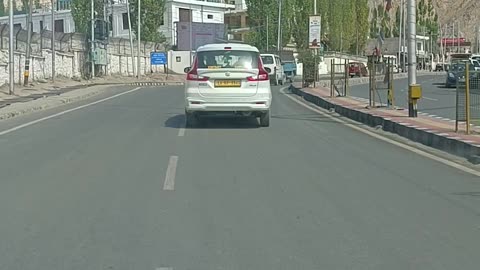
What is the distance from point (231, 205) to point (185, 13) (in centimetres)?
8635

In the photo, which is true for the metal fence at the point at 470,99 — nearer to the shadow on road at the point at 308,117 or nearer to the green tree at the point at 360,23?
the shadow on road at the point at 308,117

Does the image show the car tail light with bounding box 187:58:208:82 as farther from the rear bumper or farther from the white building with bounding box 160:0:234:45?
the white building with bounding box 160:0:234:45

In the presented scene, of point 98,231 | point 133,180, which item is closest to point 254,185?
point 133,180

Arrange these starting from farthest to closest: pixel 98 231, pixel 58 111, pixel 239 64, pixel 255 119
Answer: pixel 58 111
pixel 255 119
pixel 239 64
pixel 98 231

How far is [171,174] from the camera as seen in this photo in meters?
11.5

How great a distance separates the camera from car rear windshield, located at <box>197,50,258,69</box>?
60.5 feet

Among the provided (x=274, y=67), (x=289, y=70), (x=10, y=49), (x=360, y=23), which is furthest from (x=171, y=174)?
(x=360, y=23)

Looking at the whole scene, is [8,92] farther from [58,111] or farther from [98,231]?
[98,231]

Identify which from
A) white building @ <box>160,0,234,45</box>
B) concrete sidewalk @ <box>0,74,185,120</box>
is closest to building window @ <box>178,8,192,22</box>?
white building @ <box>160,0,234,45</box>

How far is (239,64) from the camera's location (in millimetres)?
18500

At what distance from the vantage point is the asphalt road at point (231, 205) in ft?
22.4

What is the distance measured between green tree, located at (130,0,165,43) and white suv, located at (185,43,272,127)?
202 feet

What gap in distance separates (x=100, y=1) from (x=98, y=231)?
65.4m

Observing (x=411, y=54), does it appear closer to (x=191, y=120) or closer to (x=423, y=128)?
(x=423, y=128)
